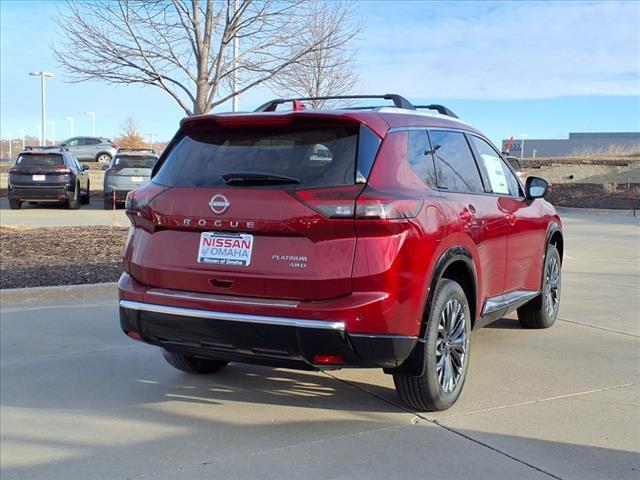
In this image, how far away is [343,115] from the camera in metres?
3.98

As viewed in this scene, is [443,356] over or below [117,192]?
below

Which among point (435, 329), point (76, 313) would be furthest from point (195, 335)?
point (76, 313)

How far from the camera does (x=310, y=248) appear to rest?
12.4 feet

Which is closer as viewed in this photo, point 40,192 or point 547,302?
point 547,302

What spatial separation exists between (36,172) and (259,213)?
16.6m

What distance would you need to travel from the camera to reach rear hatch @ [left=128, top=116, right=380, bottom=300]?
376 cm

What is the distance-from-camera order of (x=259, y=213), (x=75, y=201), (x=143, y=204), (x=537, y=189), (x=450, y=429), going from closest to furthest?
(x=259, y=213) → (x=450, y=429) → (x=143, y=204) → (x=537, y=189) → (x=75, y=201)

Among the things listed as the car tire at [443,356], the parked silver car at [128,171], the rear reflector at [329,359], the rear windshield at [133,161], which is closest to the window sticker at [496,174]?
the car tire at [443,356]

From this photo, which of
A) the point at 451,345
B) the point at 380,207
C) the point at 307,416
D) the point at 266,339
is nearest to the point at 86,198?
the point at 307,416

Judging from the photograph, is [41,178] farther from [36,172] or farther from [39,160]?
[39,160]

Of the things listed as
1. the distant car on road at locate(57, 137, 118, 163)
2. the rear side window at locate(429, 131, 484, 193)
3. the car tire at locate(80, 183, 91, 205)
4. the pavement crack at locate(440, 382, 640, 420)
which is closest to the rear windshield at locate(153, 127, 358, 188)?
the rear side window at locate(429, 131, 484, 193)

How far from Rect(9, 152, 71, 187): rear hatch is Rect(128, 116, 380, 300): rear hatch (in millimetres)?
15640

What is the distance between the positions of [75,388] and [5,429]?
72cm

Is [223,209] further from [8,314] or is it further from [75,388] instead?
[8,314]
